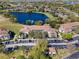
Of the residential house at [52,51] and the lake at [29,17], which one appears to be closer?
the residential house at [52,51]

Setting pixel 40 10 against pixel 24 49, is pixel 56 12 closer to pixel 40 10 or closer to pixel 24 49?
pixel 40 10

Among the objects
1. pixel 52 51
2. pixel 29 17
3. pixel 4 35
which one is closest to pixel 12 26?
pixel 4 35

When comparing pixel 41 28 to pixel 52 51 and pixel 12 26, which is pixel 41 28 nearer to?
pixel 12 26

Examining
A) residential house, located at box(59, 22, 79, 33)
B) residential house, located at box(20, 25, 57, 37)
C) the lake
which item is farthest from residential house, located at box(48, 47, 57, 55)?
the lake

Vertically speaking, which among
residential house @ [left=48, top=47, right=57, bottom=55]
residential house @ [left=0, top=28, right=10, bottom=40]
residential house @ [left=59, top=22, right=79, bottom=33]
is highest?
residential house @ [left=0, top=28, right=10, bottom=40]

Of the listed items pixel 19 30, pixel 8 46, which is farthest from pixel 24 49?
pixel 19 30

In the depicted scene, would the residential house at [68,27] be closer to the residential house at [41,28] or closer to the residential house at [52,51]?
the residential house at [41,28]

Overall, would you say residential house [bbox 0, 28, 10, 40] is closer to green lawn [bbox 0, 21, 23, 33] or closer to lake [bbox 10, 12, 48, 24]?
green lawn [bbox 0, 21, 23, 33]

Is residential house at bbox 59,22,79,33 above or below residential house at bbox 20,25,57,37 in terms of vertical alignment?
below

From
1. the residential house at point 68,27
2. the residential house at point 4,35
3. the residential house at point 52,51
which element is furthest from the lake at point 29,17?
the residential house at point 52,51
